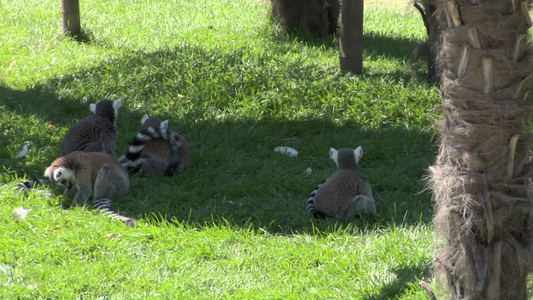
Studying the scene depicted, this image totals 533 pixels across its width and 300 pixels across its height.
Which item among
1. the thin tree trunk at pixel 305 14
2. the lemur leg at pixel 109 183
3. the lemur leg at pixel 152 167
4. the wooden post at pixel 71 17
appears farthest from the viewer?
the thin tree trunk at pixel 305 14

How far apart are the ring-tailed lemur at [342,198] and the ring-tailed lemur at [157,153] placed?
4.31 ft

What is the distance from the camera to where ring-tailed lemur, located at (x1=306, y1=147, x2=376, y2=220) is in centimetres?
486

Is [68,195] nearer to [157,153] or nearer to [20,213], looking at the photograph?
[20,213]

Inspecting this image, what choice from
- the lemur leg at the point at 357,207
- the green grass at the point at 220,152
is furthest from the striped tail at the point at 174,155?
the lemur leg at the point at 357,207

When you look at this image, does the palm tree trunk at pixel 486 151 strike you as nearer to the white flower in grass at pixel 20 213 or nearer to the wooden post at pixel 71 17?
the white flower in grass at pixel 20 213

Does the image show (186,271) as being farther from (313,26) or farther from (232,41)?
(313,26)

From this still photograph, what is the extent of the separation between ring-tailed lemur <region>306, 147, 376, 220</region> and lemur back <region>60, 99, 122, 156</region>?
6.80ft

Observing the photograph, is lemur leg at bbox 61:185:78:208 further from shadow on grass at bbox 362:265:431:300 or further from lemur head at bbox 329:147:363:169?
shadow on grass at bbox 362:265:431:300

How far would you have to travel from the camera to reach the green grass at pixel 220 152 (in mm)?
3900

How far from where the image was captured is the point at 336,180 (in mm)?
5008

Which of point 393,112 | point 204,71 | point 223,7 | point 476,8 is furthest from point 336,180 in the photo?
point 223,7

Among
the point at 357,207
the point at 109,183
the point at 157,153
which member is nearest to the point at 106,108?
the point at 157,153

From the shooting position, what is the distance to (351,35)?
25.5ft

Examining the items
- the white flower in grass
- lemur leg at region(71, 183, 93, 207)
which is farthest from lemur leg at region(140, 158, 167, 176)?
the white flower in grass
